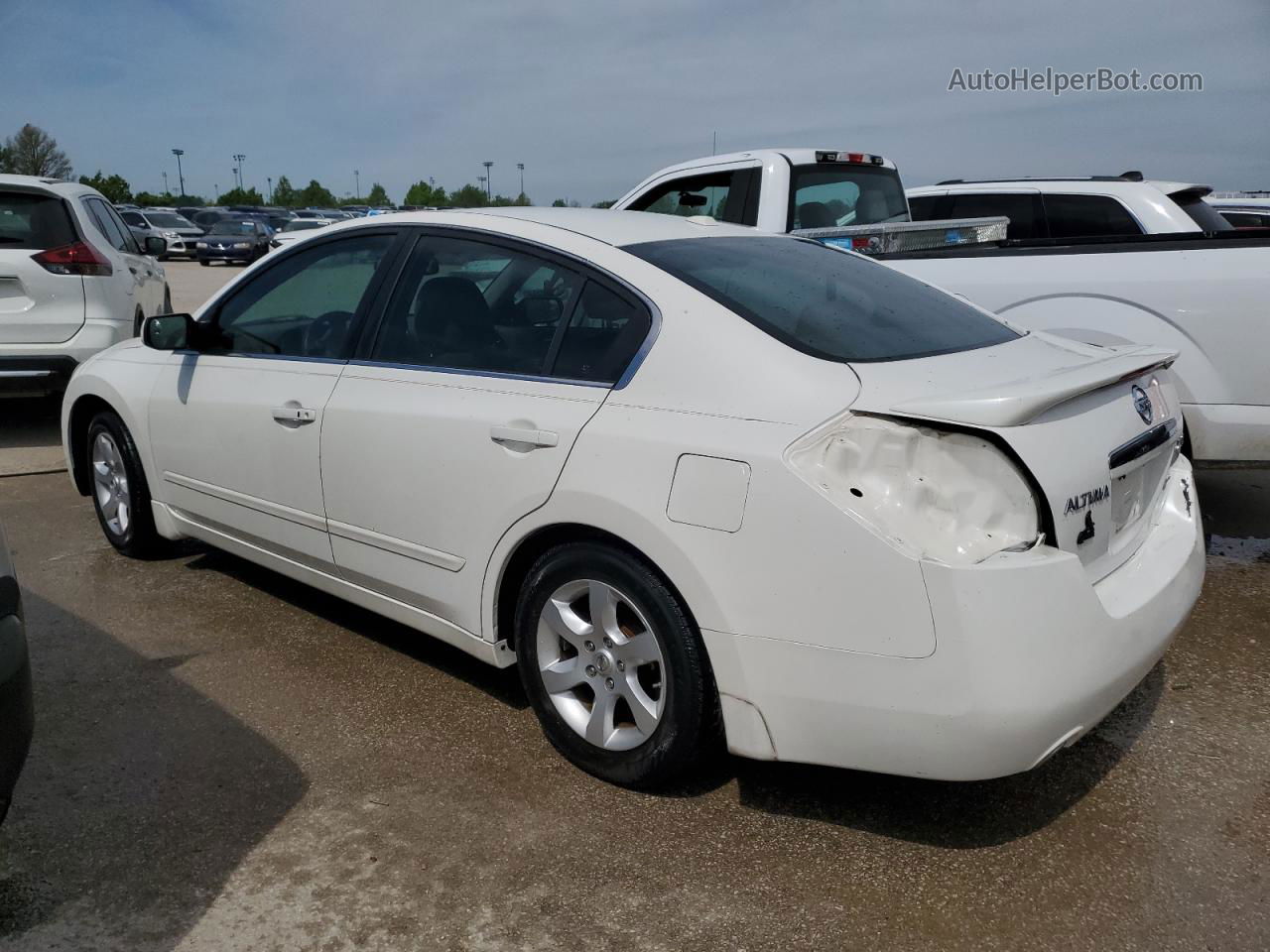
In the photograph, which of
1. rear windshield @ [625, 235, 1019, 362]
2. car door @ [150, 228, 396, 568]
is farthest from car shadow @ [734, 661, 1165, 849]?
car door @ [150, 228, 396, 568]

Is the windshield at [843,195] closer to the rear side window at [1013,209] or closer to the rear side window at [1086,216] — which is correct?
the rear side window at [1013,209]

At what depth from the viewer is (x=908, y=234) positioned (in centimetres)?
675

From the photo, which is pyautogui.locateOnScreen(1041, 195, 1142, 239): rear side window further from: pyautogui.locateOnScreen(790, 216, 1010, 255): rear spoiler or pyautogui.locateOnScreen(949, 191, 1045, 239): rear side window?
pyautogui.locateOnScreen(790, 216, 1010, 255): rear spoiler

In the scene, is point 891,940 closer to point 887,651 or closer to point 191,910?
point 887,651

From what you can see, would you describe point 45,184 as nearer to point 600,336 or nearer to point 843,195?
point 843,195

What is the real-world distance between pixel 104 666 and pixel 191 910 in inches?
63.8

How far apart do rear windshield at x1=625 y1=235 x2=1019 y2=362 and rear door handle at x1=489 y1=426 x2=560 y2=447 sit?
0.57m

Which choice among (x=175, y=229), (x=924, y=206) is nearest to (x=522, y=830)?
(x=924, y=206)

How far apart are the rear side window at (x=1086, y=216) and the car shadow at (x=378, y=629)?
5.22 metres

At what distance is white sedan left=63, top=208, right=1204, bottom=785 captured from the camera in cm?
238

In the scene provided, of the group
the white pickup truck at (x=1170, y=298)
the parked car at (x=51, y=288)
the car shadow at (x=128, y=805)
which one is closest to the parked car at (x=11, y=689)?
the car shadow at (x=128, y=805)

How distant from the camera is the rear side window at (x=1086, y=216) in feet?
23.8

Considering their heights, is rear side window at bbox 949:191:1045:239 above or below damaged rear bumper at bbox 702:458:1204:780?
above

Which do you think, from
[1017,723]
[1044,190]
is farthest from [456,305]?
[1044,190]
